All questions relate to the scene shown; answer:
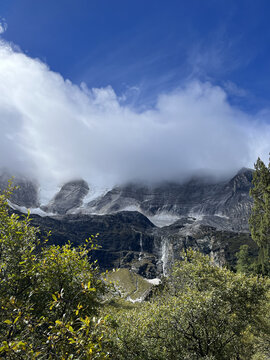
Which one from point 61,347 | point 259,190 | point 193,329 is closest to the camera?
point 61,347

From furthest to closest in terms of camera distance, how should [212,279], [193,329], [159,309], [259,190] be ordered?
[259,190], [212,279], [159,309], [193,329]


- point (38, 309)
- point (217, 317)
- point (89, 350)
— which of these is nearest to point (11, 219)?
point (38, 309)

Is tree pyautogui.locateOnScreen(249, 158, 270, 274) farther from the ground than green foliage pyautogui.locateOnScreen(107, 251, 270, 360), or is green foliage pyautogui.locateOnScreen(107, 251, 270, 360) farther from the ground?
tree pyautogui.locateOnScreen(249, 158, 270, 274)

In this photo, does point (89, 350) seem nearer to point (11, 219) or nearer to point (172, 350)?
point (11, 219)

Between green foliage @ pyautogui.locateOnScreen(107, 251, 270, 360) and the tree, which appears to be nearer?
green foliage @ pyautogui.locateOnScreen(107, 251, 270, 360)

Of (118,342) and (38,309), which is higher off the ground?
(38,309)

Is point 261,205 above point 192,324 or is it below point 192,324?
Result: above

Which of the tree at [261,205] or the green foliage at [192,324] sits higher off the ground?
the tree at [261,205]

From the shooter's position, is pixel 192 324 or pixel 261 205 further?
pixel 261 205

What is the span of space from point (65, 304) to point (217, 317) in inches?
477

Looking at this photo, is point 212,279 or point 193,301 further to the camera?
point 212,279

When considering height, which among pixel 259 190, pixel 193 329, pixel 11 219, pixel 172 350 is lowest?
pixel 172 350

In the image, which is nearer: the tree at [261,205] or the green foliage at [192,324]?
the green foliage at [192,324]

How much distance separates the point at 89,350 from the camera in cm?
561
